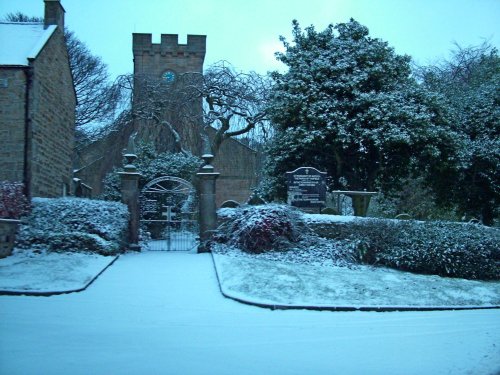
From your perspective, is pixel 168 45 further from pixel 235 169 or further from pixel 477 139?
pixel 477 139

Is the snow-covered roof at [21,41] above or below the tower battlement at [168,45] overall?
below

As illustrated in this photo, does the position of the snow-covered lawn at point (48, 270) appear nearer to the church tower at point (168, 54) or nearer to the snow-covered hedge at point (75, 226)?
the snow-covered hedge at point (75, 226)

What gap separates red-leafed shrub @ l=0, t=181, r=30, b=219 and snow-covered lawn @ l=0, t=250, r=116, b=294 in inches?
40.3

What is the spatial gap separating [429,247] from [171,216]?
298 inches

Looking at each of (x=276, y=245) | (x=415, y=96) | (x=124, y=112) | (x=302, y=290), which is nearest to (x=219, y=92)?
(x=124, y=112)

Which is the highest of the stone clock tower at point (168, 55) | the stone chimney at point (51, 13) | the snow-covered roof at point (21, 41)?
the stone clock tower at point (168, 55)

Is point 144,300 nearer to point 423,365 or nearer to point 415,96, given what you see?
point 423,365

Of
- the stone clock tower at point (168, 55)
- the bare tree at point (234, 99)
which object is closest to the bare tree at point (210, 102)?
the bare tree at point (234, 99)

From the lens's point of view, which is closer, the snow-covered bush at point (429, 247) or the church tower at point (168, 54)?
the snow-covered bush at point (429, 247)

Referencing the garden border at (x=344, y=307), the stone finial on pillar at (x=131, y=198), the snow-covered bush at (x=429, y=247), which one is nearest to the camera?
the garden border at (x=344, y=307)

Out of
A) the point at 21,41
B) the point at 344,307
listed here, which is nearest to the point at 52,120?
the point at 21,41

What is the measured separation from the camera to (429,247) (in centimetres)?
1203

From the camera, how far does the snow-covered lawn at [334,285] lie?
8.80m

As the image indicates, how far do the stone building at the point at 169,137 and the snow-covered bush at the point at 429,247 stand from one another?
409 inches
